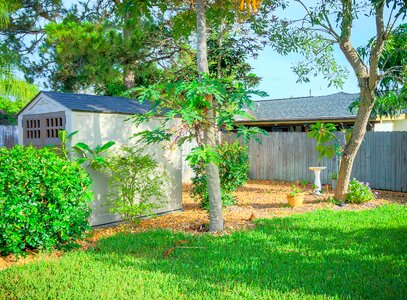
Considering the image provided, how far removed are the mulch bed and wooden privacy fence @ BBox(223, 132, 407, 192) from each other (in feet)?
2.17

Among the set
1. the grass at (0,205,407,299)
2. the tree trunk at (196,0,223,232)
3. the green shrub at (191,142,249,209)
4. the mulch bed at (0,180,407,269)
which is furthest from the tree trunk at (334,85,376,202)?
the tree trunk at (196,0,223,232)

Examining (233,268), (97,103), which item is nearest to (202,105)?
(97,103)

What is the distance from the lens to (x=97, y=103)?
764 cm

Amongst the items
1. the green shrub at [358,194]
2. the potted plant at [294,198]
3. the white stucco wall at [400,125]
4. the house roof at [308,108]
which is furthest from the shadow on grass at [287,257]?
the white stucco wall at [400,125]

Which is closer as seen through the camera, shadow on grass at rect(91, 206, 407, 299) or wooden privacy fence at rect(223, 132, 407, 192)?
shadow on grass at rect(91, 206, 407, 299)

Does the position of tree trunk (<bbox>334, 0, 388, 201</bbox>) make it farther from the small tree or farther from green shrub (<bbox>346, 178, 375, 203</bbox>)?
the small tree

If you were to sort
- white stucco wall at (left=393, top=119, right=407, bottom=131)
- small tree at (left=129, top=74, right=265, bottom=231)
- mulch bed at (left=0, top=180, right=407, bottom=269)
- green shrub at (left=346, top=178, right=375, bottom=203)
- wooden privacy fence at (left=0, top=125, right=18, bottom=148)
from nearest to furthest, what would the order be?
1. small tree at (left=129, top=74, right=265, bottom=231)
2. mulch bed at (left=0, top=180, right=407, bottom=269)
3. green shrub at (left=346, top=178, right=375, bottom=203)
4. wooden privacy fence at (left=0, top=125, right=18, bottom=148)
5. white stucco wall at (left=393, top=119, right=407, bottom=131)

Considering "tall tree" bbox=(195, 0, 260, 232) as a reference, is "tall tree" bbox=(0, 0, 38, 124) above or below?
above

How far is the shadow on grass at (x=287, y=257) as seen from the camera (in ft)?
13.6

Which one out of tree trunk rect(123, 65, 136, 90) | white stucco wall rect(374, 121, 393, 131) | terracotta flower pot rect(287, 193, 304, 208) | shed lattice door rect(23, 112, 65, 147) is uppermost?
tree trunk rect(123, 65, 136, 90)

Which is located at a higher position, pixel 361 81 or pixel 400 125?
pixel 361 81

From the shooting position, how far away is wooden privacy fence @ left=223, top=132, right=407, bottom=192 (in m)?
11.5

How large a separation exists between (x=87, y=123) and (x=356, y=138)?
6.17m

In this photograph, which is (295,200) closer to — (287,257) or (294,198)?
(294,198)
